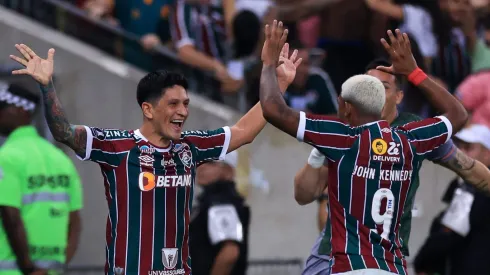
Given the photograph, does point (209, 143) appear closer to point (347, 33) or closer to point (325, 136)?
point (325, 136)

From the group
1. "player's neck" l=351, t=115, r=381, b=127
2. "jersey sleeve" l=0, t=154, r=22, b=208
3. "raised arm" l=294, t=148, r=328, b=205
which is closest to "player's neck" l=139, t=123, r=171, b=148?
"raised arm" l=294, t=148, r=328, b=205

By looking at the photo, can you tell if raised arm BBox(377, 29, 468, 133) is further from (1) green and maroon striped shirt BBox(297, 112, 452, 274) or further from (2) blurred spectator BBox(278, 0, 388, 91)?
(2) blurred spectator BBox(278, 0, 388, 91)

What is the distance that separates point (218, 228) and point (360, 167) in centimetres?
277

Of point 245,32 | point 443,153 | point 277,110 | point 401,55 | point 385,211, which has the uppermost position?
point 245,32

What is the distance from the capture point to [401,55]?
7375 mm

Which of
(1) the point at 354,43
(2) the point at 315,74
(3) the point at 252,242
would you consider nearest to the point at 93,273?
(3) the point at 252,242

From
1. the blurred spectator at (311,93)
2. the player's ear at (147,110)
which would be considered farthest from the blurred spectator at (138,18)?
the player's ear at (147,110)

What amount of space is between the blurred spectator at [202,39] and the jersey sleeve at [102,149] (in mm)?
4805

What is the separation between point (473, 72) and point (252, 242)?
9.39ft

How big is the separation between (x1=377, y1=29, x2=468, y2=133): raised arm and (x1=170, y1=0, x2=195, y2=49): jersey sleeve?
486cm

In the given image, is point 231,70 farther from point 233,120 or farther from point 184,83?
point 184,83

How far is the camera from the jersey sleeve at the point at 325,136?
6953 mm

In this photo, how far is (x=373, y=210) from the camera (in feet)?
23.0

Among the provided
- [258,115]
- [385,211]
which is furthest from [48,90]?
[385,211]
